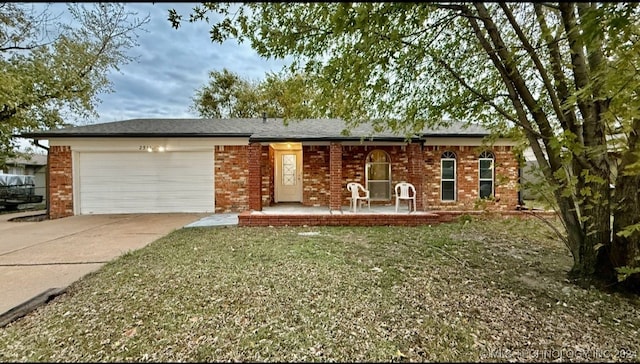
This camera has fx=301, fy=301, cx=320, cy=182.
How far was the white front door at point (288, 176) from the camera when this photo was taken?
11.8 metres

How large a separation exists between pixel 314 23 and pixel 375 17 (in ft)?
3.83

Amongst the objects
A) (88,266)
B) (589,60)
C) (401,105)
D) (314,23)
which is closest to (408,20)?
(314,23)

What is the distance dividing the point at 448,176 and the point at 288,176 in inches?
233

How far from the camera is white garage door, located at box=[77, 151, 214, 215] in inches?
407

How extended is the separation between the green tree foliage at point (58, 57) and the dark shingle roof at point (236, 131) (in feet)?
7.43

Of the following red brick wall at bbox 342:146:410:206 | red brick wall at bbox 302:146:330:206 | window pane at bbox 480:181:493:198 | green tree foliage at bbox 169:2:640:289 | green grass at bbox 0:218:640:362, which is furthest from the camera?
A: red brick wall at bbox 302:146:330:206

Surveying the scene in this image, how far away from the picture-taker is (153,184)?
10500 millimetres

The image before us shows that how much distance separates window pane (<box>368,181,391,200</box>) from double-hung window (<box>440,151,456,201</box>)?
6.03 feet

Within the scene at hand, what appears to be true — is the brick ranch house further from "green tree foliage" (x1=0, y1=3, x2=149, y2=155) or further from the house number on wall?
"green tree foliage" (x1=0, y1=3, x2=149, y2=155)

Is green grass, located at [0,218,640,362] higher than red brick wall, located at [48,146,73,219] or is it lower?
lower

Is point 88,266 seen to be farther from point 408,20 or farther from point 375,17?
point 408,20

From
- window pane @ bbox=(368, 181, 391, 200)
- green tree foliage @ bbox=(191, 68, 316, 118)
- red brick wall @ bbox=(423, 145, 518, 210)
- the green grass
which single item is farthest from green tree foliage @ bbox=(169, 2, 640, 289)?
green tree foliage @ bbox=(191, 68, 316, 118)

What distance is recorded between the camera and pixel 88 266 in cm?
466

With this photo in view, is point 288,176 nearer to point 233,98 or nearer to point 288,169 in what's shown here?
point 288,169
